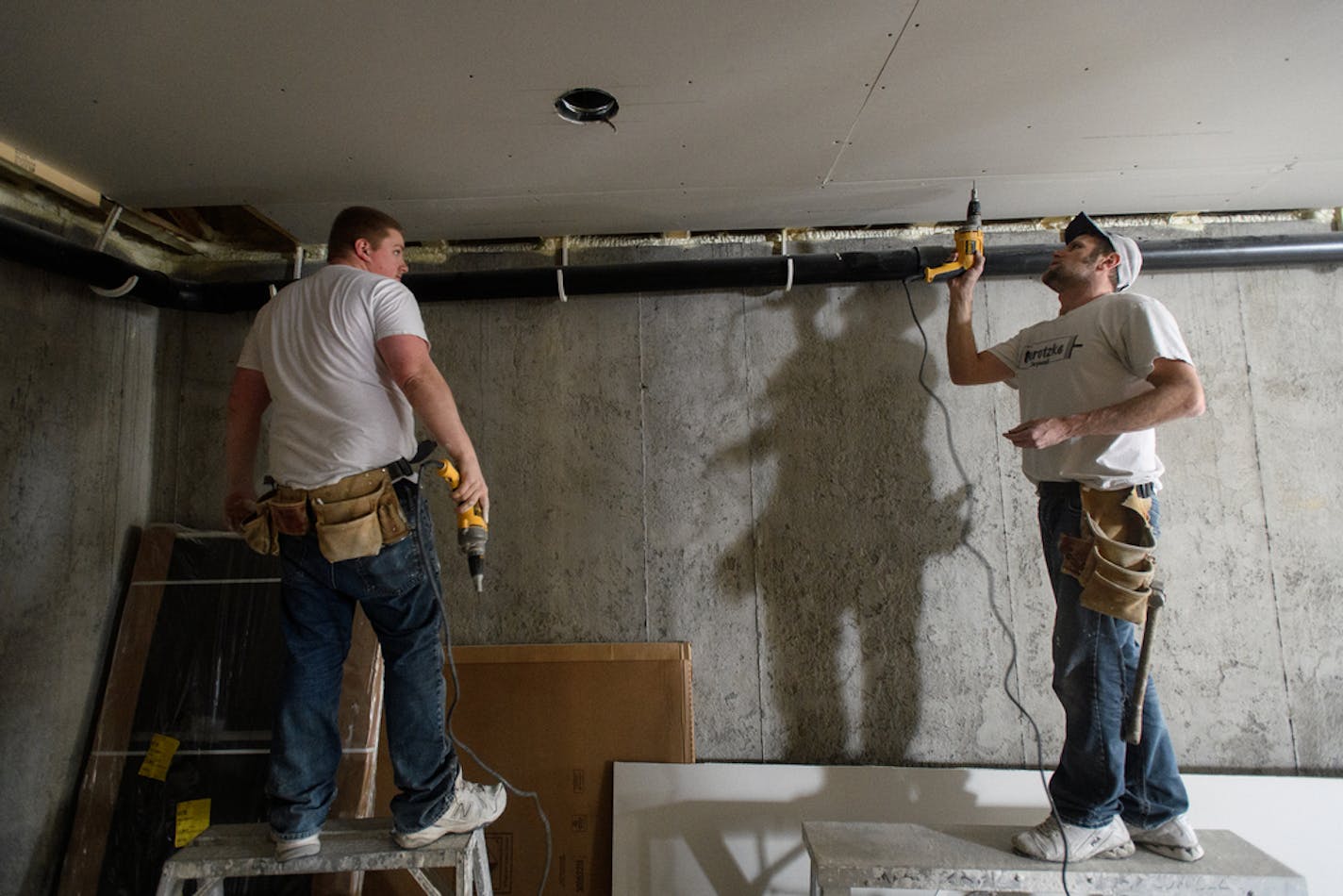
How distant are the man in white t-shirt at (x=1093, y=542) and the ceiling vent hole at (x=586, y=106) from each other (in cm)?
128

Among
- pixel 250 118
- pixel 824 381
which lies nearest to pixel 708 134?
pixel 824 381

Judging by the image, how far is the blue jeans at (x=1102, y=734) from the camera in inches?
69.7

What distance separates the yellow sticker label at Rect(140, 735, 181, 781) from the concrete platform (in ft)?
6.51

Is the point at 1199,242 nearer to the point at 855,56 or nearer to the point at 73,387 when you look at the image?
the point at 855,56

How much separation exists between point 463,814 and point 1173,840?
1.68m

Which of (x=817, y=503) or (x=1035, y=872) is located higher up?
(x=817, y=503)

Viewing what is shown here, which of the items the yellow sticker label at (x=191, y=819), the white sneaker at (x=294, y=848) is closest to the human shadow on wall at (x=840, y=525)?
the white sneaker at (x=294, y=848)

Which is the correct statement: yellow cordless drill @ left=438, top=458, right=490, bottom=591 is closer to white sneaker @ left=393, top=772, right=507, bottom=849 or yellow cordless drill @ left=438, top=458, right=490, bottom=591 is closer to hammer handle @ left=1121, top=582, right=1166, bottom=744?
white sneaker @ left=393, top=772, right=507, bottom=849

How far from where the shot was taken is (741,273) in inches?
99.9

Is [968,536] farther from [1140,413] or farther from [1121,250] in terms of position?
[1121,250]

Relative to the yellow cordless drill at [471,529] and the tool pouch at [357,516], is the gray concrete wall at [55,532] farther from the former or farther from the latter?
the yellow cordless drill at [471,529]

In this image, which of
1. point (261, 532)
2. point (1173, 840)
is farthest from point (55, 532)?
point (1173, 840)

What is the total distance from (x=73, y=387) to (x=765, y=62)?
2.31 meters

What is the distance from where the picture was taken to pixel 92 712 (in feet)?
7.82
